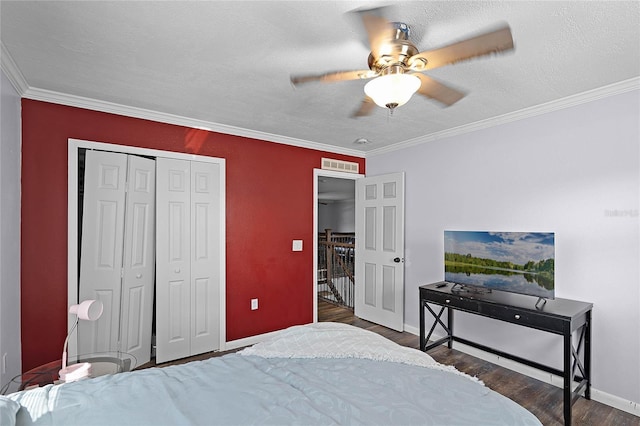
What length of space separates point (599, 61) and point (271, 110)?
2475 mm

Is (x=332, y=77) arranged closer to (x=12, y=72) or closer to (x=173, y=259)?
(x=12, y=72)

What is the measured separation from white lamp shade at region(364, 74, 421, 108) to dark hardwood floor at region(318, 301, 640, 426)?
2.56 meters

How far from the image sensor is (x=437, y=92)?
2297mm

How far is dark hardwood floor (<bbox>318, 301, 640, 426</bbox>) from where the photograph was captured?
7.86ft

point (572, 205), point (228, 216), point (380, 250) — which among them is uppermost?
point (572, 205)

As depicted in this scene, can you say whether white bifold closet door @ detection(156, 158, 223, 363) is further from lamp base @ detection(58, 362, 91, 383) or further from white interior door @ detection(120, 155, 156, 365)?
lamp base @ detection(58, 362, 91, 383)

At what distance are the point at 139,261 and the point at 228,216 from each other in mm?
983

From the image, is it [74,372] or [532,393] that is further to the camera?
[532,393]

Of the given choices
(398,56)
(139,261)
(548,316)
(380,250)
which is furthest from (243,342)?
(398,56)

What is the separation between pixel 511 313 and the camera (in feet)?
8.78

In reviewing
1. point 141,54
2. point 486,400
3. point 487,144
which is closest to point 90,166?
point 141,54

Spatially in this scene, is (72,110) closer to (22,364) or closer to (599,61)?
(22,364)

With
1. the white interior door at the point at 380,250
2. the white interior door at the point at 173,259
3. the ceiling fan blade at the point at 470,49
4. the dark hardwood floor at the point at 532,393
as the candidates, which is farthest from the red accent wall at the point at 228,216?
the ceiling fan blade at the point at 470,49

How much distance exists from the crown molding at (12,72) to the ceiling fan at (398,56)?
6.00ft
